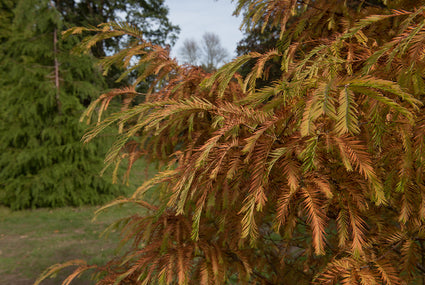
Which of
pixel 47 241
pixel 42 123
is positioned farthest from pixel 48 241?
pixel 42 123

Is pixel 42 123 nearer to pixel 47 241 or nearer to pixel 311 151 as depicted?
pixel 47 241

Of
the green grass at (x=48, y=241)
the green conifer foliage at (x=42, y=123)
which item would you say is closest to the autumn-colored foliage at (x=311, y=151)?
the green grass at (x=48, y=241)

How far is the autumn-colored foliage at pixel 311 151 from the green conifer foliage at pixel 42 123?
6.70 m

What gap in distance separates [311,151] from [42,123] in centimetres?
856

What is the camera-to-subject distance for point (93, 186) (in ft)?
27.3

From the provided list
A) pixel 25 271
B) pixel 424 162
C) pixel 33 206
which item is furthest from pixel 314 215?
pixel 33 206

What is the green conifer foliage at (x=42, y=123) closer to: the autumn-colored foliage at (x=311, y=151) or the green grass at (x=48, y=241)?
the green grass at (x=48, y=241)

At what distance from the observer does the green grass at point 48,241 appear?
16.0ft

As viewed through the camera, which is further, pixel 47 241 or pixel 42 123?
pixel 42 123

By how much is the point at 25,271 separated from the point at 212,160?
5195mm

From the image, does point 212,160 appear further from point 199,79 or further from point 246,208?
point 199,79

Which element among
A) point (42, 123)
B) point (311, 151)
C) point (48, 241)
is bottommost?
point (48, 241)

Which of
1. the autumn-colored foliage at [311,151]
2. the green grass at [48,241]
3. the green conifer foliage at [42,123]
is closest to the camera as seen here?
the autumn-colored foliage at [311,151]

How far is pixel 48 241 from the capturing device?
20.0 ft
